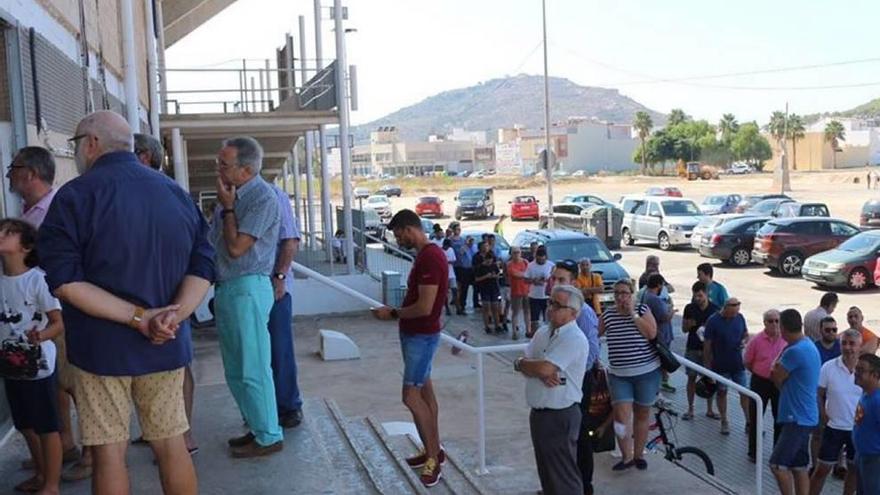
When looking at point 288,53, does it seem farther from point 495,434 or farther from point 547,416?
point 547,416

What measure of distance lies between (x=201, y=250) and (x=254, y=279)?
127cm

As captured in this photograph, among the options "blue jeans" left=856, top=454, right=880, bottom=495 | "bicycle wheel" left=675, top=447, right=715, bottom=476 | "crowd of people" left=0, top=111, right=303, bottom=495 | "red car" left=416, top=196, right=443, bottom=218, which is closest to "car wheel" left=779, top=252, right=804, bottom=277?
"bicycle wheel" left=675, top=447, right=715, bottom=476

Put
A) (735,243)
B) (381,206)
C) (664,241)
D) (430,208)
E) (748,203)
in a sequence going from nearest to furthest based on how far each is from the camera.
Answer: (735,243) → (664,241) → (748,203) → (381,206) → (430,208)

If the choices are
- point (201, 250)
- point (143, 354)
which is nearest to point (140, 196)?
point (201, 250)

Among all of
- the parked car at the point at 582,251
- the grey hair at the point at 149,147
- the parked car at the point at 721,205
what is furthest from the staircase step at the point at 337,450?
the parked car at the point at 721,205

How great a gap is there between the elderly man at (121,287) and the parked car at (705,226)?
79.2 ft

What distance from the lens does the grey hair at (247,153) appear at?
451 centimetres

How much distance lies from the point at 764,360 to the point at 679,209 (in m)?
22.6

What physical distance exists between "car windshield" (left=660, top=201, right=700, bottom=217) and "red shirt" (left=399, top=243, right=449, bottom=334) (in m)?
25.6

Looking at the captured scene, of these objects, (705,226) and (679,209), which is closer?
(705,226)

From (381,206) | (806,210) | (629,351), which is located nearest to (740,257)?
(806,210)

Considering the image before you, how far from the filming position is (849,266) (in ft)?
64.1

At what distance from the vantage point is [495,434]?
8586 millimetres

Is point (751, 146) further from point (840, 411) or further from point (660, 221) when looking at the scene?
point (840, 411)
